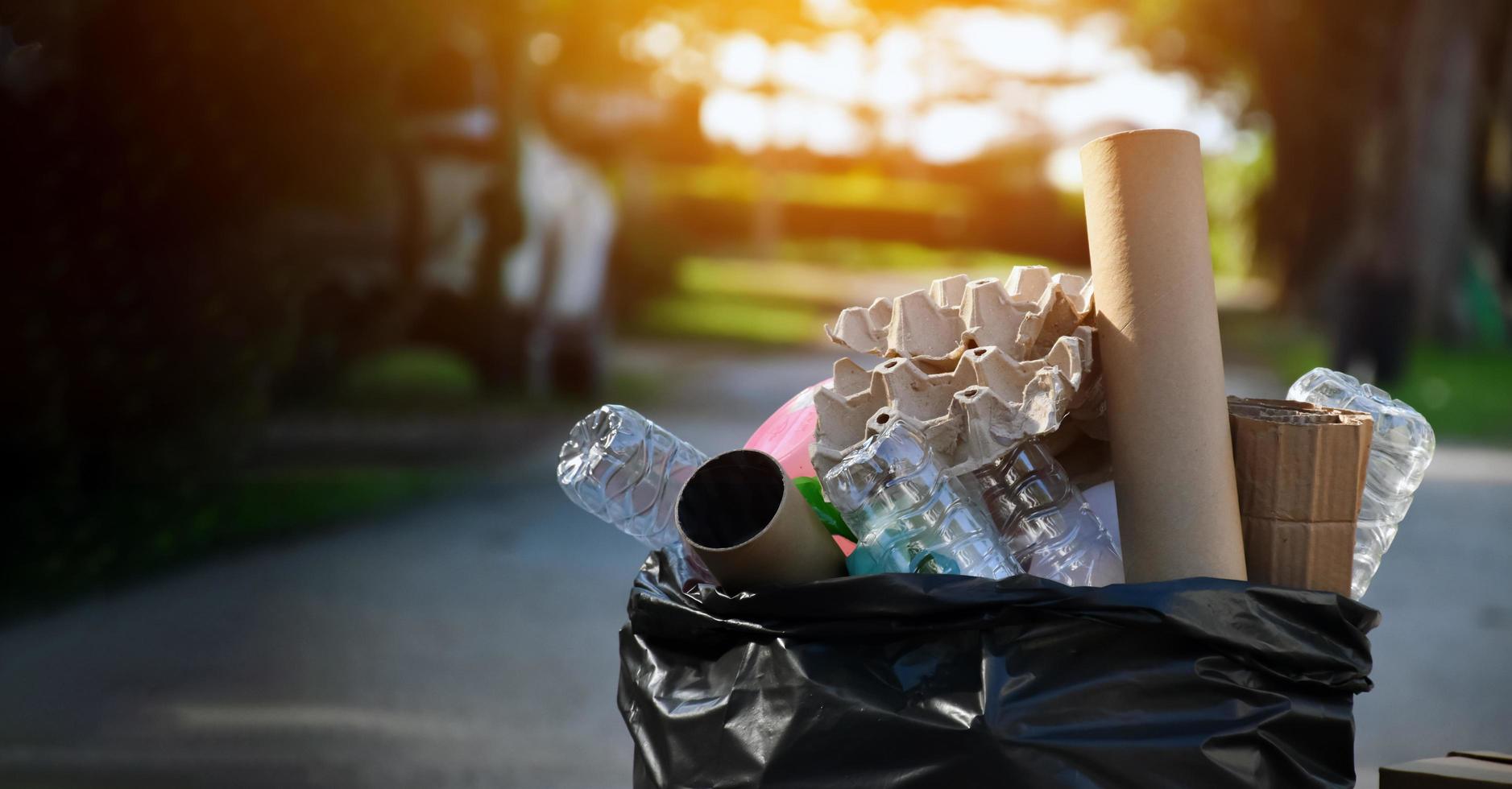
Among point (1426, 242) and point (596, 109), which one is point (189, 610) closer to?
point (596, 109)

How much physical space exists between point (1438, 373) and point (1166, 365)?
14.2 m

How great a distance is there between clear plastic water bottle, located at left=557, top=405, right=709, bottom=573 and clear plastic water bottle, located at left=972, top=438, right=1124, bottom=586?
44 cm

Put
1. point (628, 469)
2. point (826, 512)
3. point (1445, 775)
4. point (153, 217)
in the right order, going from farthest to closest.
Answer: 1. point (153, 217)
2. point (628, 469)
3. point (826, 512)
4. point (1445, 775)

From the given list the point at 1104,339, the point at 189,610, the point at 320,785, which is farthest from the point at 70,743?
the point at 1104,339

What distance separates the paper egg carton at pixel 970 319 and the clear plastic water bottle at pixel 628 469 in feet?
1.06

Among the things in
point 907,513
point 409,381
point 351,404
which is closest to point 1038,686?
point 907,513

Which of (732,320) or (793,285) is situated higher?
(732,320)

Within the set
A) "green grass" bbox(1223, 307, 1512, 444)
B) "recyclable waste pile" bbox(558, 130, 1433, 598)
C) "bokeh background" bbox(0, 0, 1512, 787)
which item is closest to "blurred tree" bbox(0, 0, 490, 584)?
"bokeh background" bbox(0, 0, 1512, 787)

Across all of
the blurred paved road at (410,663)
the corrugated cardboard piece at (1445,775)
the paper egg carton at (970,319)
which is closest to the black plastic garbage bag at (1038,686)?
the corrugated cardboard piece at (1445,775)

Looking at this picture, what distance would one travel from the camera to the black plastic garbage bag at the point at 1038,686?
1.48 m

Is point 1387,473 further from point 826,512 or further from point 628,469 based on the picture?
point 628,469

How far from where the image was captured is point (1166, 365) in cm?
165

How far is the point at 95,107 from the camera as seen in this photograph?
211 inches

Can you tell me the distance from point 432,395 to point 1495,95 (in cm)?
1530
